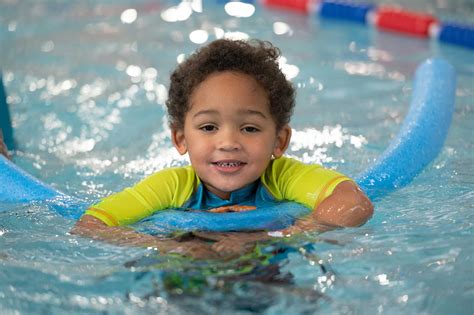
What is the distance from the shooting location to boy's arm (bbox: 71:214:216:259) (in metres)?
2.74

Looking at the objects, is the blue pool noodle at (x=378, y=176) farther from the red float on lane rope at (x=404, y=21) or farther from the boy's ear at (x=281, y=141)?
the red float on lane rope at (x=404, y=21)

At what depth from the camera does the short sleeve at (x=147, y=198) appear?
9.70 ft

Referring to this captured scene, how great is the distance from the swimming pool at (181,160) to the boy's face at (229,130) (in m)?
0.34

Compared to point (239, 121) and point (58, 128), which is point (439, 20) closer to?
point (58, 128)

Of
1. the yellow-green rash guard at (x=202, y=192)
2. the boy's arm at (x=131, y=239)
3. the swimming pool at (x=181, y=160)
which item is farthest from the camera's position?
the yellow-green rash guard at (x=202, y=192)

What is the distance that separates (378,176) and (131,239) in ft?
3.72

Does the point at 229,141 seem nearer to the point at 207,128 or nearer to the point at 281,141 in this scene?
the point at 207,128

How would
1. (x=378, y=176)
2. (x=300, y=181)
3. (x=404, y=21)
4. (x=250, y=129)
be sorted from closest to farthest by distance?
(x=250, y=129) → (x=300, y=181) → (x=378, y=176) → (x=404, y=21)

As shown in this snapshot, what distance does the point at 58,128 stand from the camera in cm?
494

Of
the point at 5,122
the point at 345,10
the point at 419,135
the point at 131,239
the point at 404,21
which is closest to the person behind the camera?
the point at 131,239

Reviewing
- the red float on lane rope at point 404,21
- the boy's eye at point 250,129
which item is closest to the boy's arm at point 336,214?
the boy's eye at point 250,129

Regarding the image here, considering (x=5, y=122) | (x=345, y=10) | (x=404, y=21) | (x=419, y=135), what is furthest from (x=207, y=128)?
(x=345, y=10)

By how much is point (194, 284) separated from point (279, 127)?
2.52 ft

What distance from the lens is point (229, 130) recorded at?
290 cm
